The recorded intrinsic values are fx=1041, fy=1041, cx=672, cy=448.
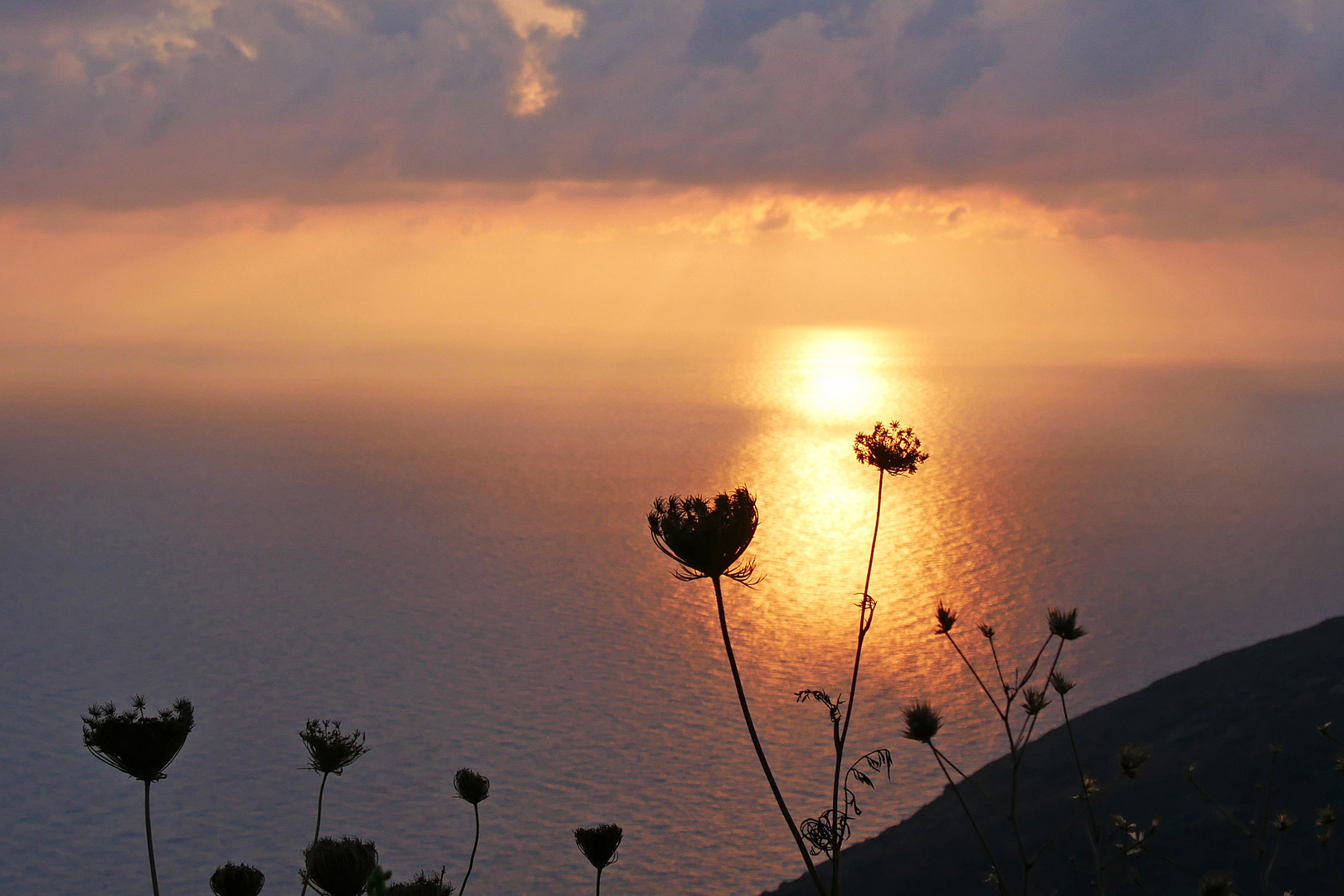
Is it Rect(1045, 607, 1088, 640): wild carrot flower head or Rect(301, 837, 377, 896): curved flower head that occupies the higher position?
Rect(1045, 607, 1088, 640): wild carrot flower head

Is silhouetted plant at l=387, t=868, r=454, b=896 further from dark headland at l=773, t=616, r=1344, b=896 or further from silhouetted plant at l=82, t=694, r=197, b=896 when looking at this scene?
dark headland at l=773, t=616, r=1344, b=896

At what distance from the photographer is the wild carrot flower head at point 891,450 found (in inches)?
372

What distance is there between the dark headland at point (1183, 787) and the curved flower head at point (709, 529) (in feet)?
42.8

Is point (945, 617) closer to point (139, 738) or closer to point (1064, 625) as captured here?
point (1064, 625)

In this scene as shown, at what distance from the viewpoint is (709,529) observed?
746 cm

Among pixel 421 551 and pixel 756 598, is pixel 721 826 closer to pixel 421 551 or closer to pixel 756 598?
pixel 756 598

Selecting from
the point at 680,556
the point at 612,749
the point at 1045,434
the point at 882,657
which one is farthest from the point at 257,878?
the point at 1045,434

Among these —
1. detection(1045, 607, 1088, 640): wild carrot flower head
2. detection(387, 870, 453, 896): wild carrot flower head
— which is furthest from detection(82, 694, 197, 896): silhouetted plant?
detection(1045, 607, 1088, 640): wild carrot flower head

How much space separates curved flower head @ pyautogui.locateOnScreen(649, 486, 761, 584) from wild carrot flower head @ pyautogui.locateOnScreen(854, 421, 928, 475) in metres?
2.16

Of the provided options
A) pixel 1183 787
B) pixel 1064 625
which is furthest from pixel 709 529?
pixel 1183 787

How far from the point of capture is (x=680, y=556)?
24.8ft

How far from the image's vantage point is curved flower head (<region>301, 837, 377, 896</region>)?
521cm

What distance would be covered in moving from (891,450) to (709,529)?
109 inches

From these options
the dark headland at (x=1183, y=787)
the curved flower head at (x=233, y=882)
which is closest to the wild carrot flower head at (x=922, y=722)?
the curved flower head at (x=233, y=882)
